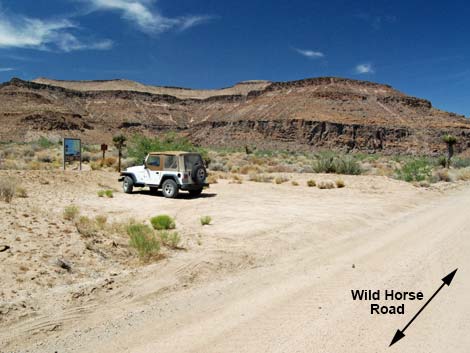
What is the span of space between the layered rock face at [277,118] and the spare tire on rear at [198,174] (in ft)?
273

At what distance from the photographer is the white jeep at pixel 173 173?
58.0 ft

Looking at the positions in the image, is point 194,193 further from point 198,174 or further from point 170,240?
point 170,240

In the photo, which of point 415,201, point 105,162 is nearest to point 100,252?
point 415,201

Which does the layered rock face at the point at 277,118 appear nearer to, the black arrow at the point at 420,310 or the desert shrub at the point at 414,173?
the desert shrub at the point at 414,173

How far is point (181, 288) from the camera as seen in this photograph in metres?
6.70

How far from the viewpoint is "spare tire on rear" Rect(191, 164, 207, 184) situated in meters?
17.8

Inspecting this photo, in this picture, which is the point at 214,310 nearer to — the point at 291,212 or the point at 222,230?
the point at 222,230

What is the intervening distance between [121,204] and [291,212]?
20.8 feet

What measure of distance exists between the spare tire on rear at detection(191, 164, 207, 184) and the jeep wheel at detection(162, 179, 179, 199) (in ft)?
2.71

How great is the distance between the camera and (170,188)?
1792cm

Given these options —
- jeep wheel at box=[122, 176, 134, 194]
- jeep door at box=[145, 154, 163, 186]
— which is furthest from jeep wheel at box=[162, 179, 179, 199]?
jeep wheel at box=[122, 176, 134, 194]

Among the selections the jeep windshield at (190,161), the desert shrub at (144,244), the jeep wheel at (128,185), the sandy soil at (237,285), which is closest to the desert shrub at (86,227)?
the sandy soil at (237,285)

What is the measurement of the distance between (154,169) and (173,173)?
45.0 inches

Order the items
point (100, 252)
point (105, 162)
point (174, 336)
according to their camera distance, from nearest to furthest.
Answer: point (174, 336)
point (100, 252)
point (105, 162)
